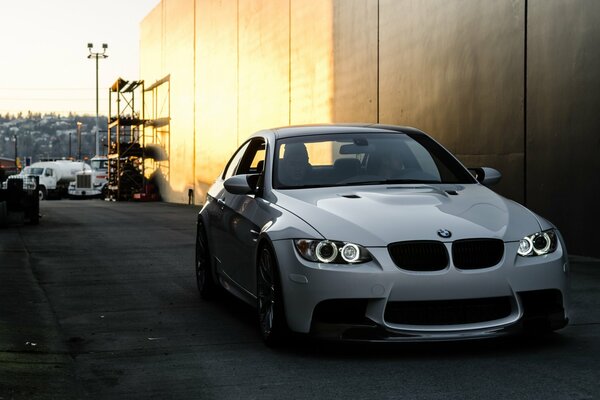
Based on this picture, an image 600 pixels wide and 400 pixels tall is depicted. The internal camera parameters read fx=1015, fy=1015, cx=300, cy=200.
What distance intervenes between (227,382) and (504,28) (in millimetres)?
10647

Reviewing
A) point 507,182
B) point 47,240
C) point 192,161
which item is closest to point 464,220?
point 507,182

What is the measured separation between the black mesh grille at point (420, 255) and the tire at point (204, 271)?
10.7 ft

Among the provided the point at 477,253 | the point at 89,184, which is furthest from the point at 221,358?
the point at 89,184

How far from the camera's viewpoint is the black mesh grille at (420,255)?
20.1 ft

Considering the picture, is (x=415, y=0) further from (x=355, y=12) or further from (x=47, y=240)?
(x=47, y=240)

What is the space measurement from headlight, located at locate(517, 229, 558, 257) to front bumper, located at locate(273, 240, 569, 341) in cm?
6

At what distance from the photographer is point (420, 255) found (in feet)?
20.2

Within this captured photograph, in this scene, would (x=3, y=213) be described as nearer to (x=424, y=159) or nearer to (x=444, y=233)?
(x=424, y=159)

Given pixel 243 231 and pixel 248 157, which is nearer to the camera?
pixel 243 231

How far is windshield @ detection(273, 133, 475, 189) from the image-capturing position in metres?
7.56

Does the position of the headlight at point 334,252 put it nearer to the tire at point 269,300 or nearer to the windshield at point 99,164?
the tire at point 269,300

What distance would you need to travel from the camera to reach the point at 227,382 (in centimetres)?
576

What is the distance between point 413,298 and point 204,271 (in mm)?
3687

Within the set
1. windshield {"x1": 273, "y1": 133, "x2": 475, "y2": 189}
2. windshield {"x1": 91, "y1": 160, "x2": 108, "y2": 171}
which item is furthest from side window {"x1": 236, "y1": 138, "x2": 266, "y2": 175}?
windshield {"x1": 91, "y1": 160, "x2": 108, "y2": 171}
